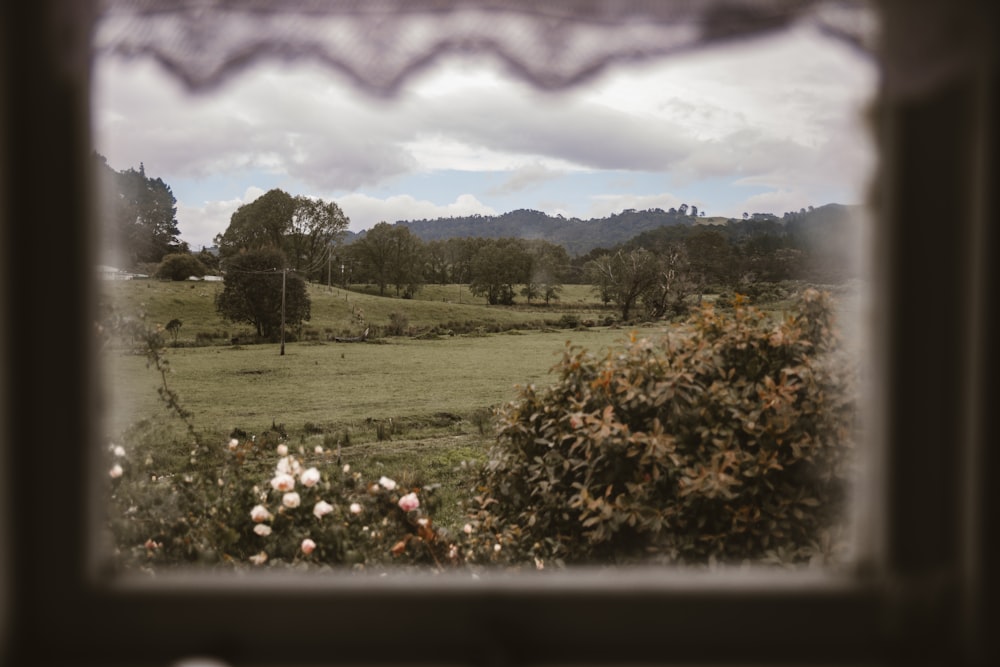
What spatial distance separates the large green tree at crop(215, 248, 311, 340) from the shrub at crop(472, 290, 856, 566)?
1364 millimetres

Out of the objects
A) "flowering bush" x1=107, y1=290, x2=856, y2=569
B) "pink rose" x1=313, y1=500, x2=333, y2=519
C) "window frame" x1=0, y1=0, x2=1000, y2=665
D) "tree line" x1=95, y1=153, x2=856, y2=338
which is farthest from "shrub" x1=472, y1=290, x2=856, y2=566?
"window frame" x1=0, y1=0, x2=1000, y2=665

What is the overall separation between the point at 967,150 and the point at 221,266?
278cm

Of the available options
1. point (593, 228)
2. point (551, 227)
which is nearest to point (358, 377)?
point (551, 227)

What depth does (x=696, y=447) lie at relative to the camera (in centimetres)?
193

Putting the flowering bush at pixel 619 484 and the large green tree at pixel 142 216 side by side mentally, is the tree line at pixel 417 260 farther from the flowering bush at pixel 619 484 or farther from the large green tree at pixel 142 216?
the flowering bush at pixel 619 484

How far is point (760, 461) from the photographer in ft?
5.95

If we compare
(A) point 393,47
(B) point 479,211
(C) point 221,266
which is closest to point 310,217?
(C) point 221,266

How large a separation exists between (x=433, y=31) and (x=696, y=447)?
146 centimetres

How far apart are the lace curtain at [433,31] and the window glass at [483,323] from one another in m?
0.44

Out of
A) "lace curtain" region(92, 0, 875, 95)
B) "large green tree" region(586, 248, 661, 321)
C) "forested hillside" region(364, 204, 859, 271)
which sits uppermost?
"forested hillside" region(364, 204, 859, 271)

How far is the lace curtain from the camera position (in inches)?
27.6

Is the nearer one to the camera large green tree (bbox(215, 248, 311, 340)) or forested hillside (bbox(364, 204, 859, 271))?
forested hillside (bbox(364, 204, 859, 271))

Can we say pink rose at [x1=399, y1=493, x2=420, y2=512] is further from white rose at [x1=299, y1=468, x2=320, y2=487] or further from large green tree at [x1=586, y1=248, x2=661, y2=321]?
large green tree at [x1=586, y1=248, x2=661, y2=321]

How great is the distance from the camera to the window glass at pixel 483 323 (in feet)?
6.14
